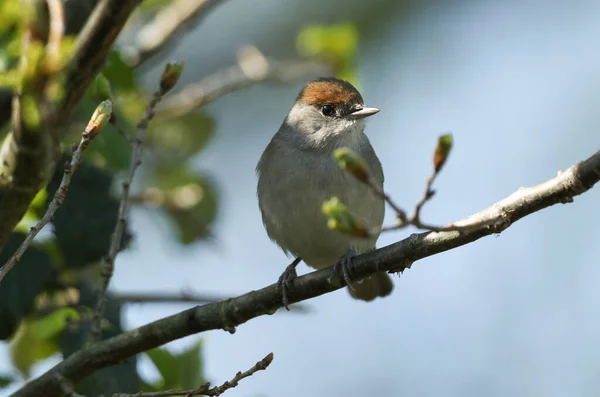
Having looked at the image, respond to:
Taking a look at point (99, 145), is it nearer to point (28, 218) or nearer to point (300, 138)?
point (28, 218)

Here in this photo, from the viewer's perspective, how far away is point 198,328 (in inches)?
140

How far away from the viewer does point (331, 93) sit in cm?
611

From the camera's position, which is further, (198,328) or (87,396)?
(87,396)

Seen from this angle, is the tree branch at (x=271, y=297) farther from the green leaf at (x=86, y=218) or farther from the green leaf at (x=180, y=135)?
the green leaf at (x=180, y=135)

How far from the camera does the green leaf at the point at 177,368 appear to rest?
4.12 meters

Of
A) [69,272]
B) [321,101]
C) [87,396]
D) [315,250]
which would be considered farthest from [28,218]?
[321,101]

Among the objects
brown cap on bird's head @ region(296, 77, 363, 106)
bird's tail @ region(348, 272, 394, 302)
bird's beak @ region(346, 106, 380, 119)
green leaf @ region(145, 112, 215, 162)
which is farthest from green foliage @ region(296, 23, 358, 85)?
bird's tail @ region(348, 272, 394, 302)

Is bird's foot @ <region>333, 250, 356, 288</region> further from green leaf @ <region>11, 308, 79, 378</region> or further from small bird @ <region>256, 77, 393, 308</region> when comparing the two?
green leaf @ <region>11, 308, 79, 378</region>

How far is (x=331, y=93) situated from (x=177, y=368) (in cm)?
271

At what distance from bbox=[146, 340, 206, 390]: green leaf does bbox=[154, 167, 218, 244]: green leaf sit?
1519 millimetres

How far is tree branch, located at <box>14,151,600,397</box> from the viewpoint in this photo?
2.77 m

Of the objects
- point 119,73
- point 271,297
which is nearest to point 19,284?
point 271,297

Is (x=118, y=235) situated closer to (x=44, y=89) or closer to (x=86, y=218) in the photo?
(x=86, y=218)

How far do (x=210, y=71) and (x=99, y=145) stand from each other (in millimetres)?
7897
